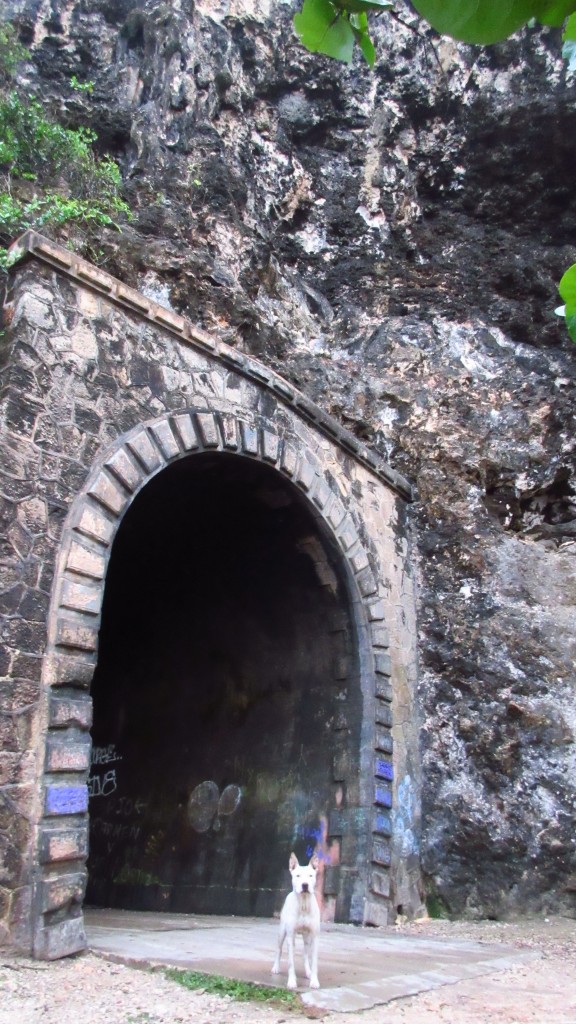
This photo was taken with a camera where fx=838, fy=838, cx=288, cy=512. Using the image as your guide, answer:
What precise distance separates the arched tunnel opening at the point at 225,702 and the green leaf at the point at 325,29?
210 inches

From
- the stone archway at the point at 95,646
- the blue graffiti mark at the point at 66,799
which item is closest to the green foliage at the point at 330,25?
the stone archway at the point at 95,646

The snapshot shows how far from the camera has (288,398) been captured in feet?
26.3

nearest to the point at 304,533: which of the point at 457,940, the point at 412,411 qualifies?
the point at 412,411

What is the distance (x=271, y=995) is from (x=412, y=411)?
768 cm

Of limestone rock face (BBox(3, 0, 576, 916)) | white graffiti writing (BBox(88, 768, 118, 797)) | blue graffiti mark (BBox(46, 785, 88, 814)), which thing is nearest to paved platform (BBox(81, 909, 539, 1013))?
blue graffiti mark (BBox(46, 785, 88, 814))

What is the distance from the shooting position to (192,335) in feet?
23.3

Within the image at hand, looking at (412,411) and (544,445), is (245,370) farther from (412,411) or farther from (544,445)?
Answer: (544,445)

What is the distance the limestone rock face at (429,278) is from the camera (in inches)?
336

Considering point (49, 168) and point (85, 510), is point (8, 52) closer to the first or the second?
point (49, 168)

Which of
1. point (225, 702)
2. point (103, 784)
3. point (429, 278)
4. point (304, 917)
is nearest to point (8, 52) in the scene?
point (429, 278)

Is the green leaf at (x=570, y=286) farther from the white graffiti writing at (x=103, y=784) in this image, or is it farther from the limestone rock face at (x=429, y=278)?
the white graffiti writing at (x=103, y=784)

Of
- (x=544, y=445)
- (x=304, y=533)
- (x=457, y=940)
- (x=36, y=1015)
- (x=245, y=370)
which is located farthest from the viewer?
(x=544, y=445)

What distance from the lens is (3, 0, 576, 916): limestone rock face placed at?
852cm

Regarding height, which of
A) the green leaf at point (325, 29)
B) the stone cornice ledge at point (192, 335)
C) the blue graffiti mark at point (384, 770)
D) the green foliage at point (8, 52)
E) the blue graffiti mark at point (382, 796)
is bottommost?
the blue graffiti mark at point (382, 796)
